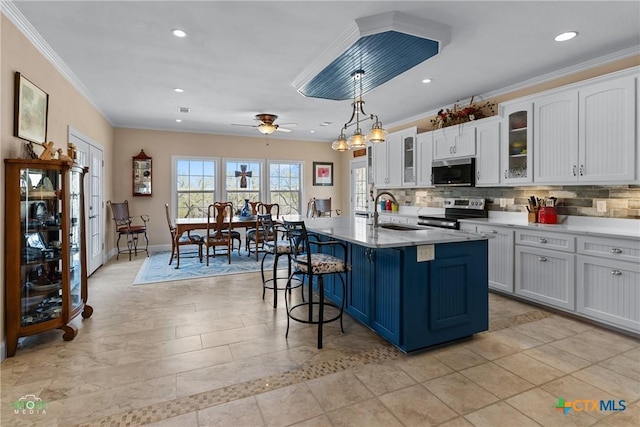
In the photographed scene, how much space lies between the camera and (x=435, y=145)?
207 inches

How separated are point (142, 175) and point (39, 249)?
4.51 m

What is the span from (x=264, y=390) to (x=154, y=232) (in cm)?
597

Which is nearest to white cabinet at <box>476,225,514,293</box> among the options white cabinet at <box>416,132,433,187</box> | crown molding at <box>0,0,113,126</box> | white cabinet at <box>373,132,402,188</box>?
white cabinet at <box>416,132,433,187</box>

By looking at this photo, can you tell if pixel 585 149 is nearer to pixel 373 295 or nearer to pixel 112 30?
pixel 373 295

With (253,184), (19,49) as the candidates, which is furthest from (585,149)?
(253,184)

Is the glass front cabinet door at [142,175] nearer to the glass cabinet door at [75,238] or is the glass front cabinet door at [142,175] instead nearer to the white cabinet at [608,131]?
the glass cabinet door at [75,238]

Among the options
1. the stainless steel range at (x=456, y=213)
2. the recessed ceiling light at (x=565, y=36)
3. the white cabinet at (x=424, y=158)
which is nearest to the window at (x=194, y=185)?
the white cabinet at (x=424, y=158)

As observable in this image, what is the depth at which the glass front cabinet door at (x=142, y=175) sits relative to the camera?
6871 millimetres

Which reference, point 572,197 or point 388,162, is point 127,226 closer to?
point 388,162

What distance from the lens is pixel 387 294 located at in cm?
265

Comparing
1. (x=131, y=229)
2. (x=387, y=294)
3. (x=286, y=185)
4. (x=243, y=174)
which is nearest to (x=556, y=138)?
(x=387, y=294)

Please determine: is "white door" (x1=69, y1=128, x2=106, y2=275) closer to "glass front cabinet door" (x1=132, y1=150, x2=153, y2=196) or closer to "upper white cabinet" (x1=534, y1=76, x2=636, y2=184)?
"glass front cabinet door" (x1=132, y1=150, x2=153, y2=196)

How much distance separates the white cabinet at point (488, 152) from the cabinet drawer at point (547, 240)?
3.07 ft

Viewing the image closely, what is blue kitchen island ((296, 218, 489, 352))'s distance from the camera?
2.47 meters
